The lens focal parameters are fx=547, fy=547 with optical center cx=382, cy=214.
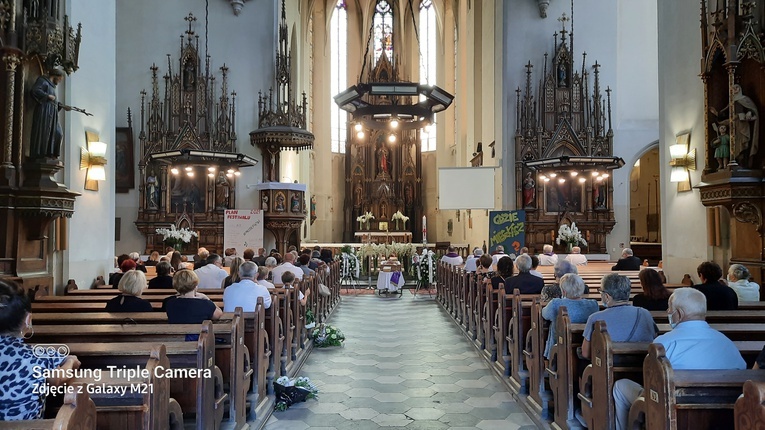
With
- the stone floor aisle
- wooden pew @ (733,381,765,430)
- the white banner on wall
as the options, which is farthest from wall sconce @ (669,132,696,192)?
the white banner on wall

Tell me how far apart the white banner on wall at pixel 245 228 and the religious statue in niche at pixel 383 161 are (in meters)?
11.8

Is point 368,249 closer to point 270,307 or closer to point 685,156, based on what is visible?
point 685,156

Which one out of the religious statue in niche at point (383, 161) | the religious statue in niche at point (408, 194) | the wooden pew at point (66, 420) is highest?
the religious statue in niche at point (383, 161)

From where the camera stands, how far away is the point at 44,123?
5.99 m

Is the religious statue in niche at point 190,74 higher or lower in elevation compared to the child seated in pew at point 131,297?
higher

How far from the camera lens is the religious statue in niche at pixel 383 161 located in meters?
24.7

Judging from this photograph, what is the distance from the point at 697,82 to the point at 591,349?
564 cm

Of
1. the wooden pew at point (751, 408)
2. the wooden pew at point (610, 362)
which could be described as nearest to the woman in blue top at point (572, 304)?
the wooden pew at point (610, 362)

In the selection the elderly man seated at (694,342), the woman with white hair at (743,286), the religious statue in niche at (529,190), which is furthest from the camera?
the religious statue in niche at (529,190)

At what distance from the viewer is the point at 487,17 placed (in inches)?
645

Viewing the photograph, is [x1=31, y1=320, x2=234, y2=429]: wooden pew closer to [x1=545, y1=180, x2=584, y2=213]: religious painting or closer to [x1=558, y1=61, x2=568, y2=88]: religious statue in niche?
[x1=545, y1=180, x2=584, y2=213]: religious painting

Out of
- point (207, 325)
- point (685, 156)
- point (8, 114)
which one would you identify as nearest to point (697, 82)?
point (685, 156)

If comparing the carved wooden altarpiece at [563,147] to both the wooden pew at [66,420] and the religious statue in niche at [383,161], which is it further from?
the wooden pew at [66,420]

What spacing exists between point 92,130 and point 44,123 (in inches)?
63.2
